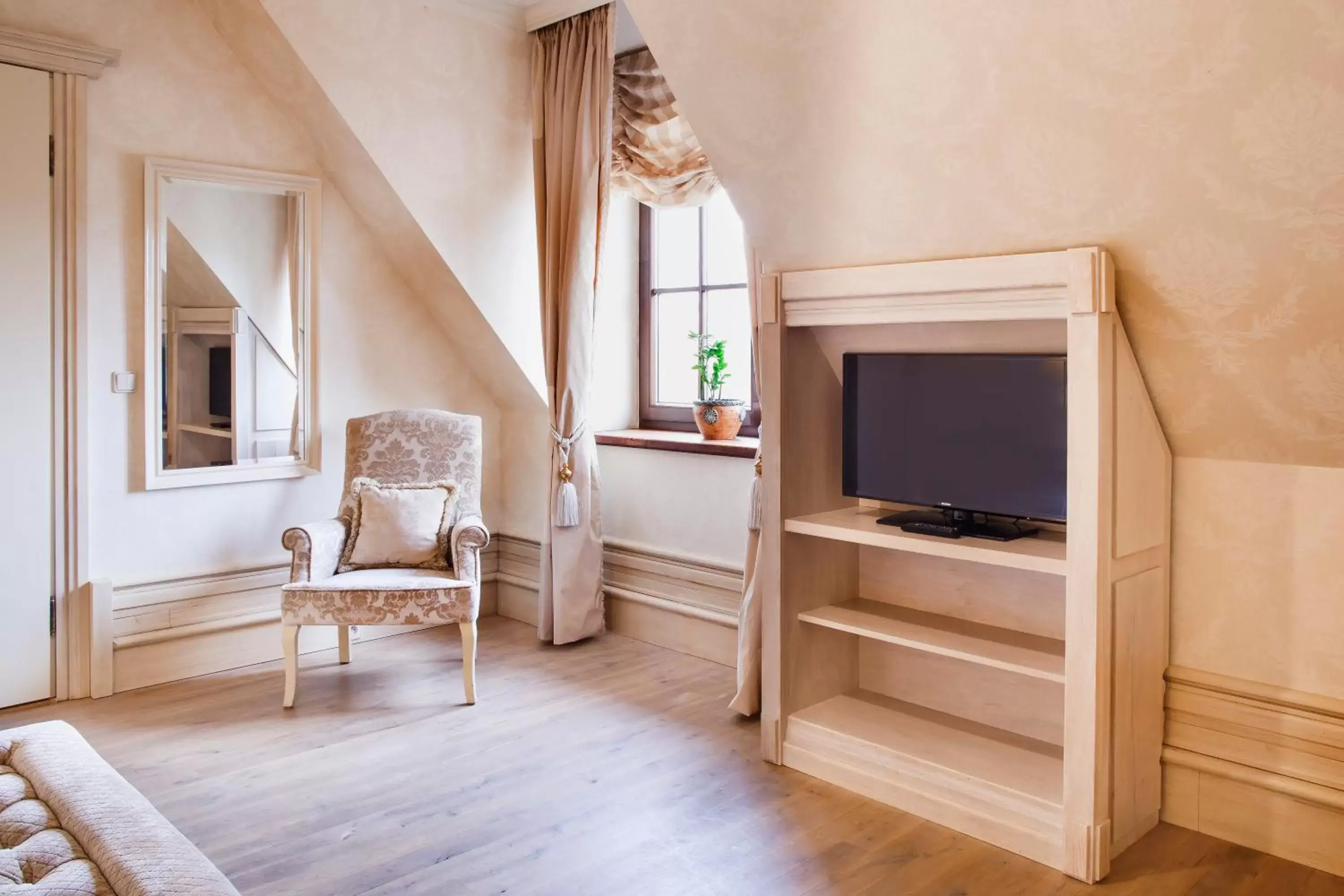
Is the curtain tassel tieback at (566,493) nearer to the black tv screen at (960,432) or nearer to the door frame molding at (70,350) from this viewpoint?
the black tv screen at (960,432)

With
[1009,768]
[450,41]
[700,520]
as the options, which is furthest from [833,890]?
[450,41]

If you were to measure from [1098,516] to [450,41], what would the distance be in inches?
123

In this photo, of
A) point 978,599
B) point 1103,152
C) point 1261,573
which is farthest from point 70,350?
point 1261,573

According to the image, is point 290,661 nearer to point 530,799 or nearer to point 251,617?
point 251,617

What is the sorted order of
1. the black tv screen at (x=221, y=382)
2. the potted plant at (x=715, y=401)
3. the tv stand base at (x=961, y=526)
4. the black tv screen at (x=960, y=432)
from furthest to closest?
the potted plant at (x=715, y=401), the black tv screen at (x=221, y=382), the tv stand base at (x=961, y=526), the black tv screen at (x=960, y=432)

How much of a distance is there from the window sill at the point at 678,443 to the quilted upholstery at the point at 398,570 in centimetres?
61

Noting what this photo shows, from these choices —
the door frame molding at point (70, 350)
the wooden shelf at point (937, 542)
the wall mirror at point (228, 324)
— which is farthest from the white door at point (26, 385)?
the wooden shelf at point (937, 542)

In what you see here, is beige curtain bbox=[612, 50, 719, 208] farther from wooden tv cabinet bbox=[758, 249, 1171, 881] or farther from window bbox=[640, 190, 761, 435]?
wooden tv cabinet bbox=[758, 249, 1171, 881]

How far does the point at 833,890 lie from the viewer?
2.35 meters

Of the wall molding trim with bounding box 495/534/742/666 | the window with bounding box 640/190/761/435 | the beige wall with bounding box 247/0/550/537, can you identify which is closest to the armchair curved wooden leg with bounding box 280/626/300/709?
the wall molding trim with bounding box 495/534/742/666

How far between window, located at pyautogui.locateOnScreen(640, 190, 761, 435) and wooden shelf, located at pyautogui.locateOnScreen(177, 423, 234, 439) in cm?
176

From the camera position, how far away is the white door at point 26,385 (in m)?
3.43

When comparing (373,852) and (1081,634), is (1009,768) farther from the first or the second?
(373,852)

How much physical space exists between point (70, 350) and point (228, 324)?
1.80ft
